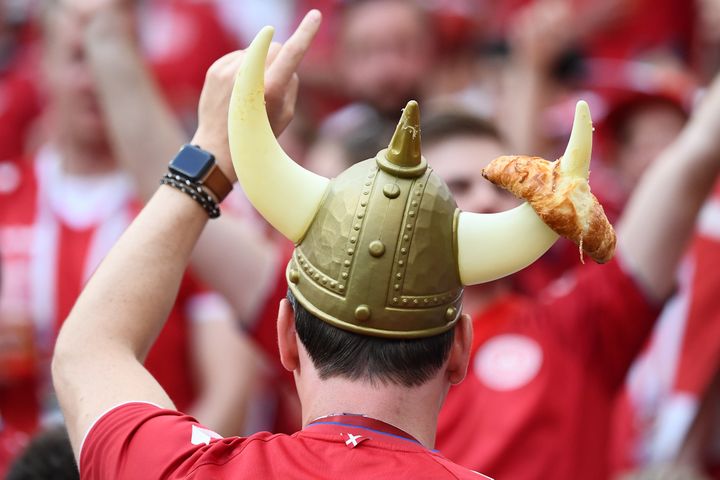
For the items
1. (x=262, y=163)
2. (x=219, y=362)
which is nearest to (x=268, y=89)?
(x=262, y=163)

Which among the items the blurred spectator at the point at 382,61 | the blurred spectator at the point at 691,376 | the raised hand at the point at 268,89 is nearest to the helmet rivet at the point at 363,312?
the raised hand at the point at 268,89

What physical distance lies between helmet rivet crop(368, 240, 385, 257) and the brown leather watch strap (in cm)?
47

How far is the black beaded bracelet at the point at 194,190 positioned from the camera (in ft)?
7.27

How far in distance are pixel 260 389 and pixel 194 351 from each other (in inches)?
21.1

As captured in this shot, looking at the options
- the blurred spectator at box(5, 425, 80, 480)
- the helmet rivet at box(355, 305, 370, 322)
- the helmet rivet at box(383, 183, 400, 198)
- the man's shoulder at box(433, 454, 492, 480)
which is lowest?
the blurred spectator at box(5, 425, 80, 480)

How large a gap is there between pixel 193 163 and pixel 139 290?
0.87 ft

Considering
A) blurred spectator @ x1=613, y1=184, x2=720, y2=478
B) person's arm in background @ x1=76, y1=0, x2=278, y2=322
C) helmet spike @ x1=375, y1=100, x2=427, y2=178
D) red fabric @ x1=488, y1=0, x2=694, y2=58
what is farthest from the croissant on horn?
red fabric @ x1=488, y1=0, x2=694, y2=58

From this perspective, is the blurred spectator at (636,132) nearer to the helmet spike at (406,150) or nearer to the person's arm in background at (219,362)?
the person's arm in background at (219,362)

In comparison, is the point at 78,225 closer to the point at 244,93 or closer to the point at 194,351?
the point at 194,351

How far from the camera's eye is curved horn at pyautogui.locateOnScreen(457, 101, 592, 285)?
1.85 metres

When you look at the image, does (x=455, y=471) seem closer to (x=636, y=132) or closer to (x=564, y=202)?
(x=564, y=202)

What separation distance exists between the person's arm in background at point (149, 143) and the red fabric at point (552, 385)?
697 mm

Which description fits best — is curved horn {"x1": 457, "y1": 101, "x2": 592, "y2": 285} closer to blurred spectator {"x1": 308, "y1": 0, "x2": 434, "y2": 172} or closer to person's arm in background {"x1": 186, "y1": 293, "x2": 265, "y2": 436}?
person's arm in background {"x1": 186, "y1": 293, "x2": 265, "y2": 436}

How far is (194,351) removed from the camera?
13.8 ft
